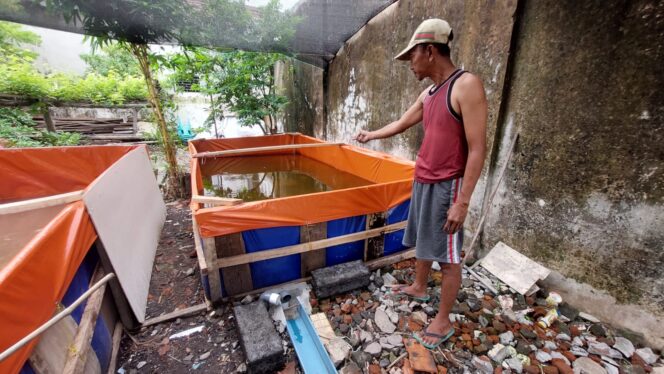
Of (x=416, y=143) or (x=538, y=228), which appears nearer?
(x=538, y=228)

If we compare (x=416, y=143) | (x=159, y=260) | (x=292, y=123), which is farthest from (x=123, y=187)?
(x=292, y=123)

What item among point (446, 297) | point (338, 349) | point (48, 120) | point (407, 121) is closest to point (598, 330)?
point (446, 297)

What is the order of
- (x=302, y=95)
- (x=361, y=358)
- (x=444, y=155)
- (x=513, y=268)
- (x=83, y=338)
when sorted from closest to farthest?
1. (x=83, y=338)
2. (x=444, y=155)
3. (x=361, y=358)
4. (x=513, y=268)
5. (x=302, y=95)

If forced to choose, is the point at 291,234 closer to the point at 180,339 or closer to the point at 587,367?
the point at 180,339

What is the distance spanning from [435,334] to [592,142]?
5.12ft

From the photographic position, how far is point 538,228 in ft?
6.56

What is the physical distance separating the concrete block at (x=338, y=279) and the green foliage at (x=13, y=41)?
7.22 metres

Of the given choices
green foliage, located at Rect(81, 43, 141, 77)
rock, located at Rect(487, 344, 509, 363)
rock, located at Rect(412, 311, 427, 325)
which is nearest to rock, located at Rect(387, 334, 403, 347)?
rock, located at Rect(412, 311, 427, 325)

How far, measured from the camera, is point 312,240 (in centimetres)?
203

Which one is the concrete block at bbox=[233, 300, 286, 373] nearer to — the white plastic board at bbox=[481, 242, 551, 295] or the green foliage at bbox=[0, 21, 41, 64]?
the white plastic board at bbox=[481, 242, 551, 295]

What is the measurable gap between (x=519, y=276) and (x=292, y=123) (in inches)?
258

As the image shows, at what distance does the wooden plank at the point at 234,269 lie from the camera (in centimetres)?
178

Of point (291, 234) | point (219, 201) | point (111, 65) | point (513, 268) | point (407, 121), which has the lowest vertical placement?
point (513, 268)

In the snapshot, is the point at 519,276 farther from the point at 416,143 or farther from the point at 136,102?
the point at 136,102
